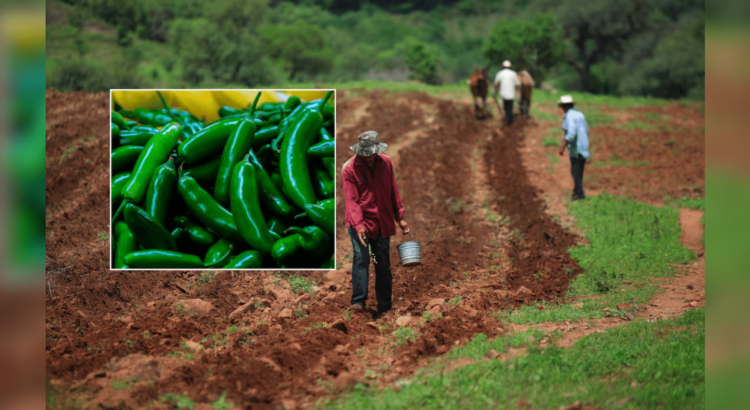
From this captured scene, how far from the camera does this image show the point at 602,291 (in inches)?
266

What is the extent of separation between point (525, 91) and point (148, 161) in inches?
590

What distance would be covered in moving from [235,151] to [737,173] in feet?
14.4

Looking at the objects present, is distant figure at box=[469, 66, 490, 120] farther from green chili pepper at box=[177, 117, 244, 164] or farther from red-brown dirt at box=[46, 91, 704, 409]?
green chili pepper at box=[177, 117, 244, 164]

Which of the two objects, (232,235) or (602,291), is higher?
(232,235)

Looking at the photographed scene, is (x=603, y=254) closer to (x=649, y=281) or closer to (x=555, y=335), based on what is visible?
(x=649, y=281)

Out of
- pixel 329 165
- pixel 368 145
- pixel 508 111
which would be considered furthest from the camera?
pixel 508 111

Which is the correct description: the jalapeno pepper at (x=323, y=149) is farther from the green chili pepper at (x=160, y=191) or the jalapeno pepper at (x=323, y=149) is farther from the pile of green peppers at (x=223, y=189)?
the green chili pepper at (x=160, y=191)

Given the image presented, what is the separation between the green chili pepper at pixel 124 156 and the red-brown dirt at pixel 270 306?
1.30 meters

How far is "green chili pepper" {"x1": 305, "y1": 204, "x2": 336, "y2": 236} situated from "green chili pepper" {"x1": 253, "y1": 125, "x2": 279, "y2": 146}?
0.87 meters

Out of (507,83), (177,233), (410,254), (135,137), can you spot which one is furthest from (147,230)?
(507,83)

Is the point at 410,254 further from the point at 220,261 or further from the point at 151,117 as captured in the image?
the point at 151,117

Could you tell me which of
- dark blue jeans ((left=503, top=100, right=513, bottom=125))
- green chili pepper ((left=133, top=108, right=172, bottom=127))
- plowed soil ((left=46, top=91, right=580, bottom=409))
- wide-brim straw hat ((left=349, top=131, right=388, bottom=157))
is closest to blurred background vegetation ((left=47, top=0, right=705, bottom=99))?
dark blue jeans ((left=503, top=100, right=513, bottom=125))

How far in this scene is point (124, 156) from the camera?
6.31 metres

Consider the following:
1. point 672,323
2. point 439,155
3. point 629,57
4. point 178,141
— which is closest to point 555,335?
point 672,323
